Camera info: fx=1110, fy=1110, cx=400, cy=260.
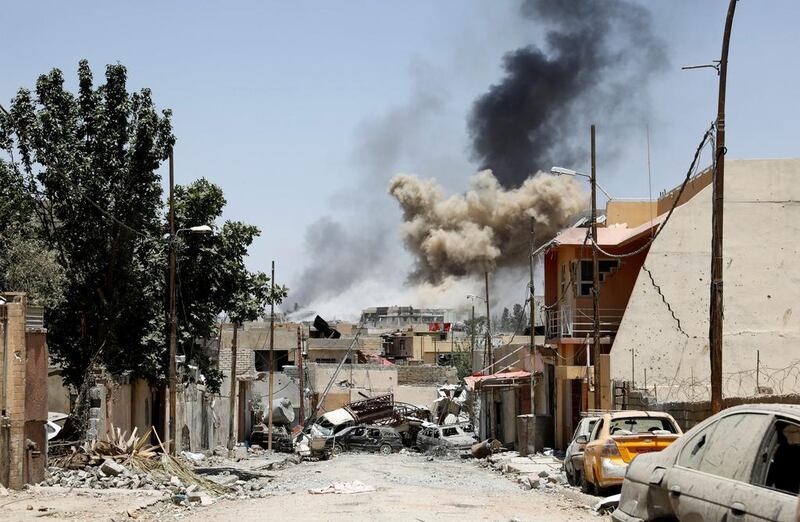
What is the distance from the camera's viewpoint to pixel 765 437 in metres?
7.32

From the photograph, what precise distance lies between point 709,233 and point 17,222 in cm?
2435

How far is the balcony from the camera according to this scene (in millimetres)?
37250

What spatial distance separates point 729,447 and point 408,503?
35.4 ft

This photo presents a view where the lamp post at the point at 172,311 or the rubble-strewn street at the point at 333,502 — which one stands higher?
the lamp post at the point at 172,311

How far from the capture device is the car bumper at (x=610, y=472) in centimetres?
1866

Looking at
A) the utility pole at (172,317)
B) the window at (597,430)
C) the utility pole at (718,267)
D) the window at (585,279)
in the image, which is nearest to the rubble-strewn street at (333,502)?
the window at (597,430)

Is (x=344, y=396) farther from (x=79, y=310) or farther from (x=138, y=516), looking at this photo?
(x=138, y=516)

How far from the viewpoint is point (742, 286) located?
107ft

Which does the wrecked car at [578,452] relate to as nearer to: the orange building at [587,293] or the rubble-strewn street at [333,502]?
the rubble-strewn street at [333,502]

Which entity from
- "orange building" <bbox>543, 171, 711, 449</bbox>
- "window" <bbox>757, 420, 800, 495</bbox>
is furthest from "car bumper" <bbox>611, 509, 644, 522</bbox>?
"orange building" <bbox>543, 171, 711, 449</bbox>

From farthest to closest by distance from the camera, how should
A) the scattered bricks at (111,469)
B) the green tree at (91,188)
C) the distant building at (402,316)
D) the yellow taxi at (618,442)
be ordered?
the distant building at (402,316), the green tree at (91,188), the scattered bricks at (111,469), the yellow taxi at (618,442)

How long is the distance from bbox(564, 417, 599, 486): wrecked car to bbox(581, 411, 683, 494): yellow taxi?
99 cm

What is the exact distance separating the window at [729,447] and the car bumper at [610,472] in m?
10.6

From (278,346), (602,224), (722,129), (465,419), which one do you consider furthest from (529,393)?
(278,346)
